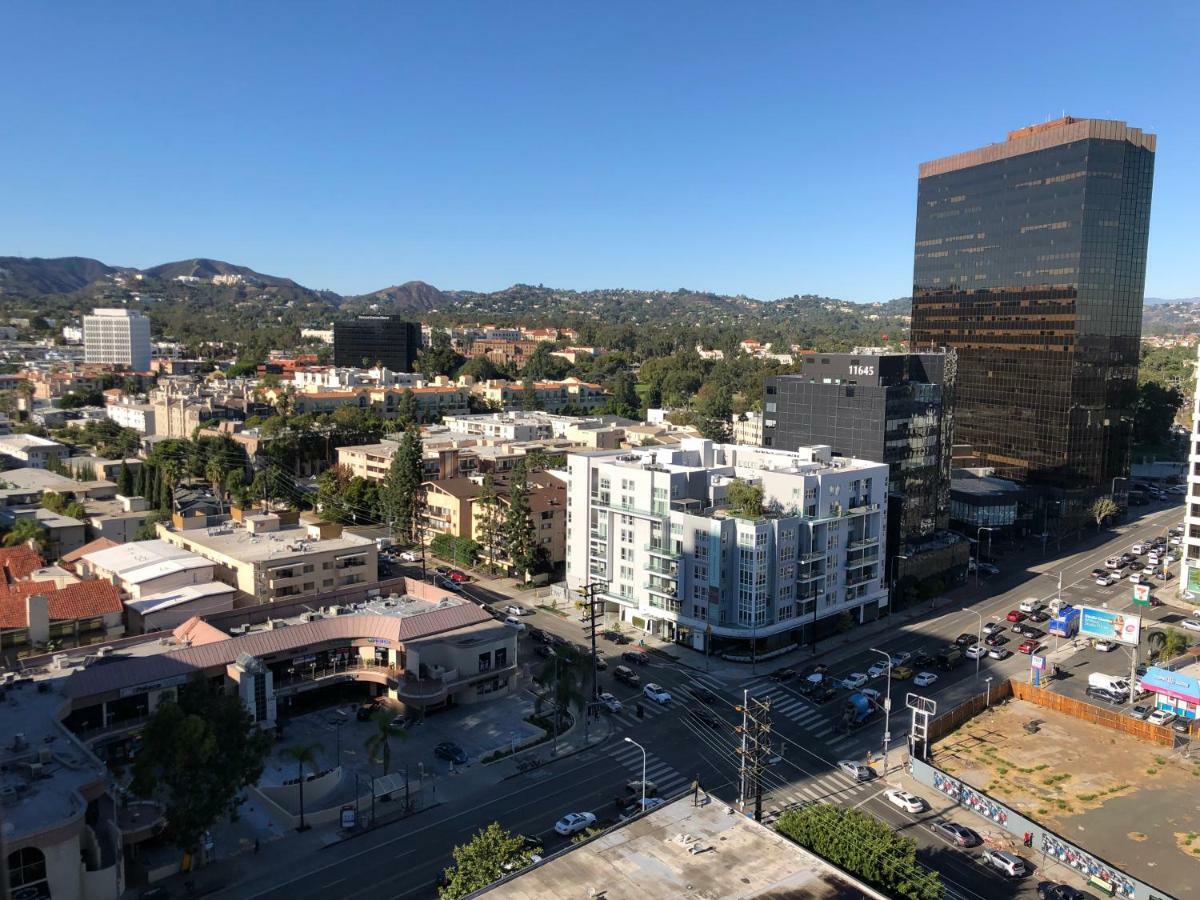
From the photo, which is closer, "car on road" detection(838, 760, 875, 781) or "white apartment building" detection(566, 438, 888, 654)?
"car on road" detection(838, 760, 875, 781)

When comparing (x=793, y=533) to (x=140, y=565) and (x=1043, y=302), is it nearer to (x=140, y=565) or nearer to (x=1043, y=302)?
(x=140, y=565)

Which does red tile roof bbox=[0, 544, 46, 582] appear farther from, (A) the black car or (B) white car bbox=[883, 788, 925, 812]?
(B) white car bbox=[883, 788, 925, 812]

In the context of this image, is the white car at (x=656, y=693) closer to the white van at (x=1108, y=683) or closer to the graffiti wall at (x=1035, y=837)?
the graffiti wall at (x=1035, y=837)

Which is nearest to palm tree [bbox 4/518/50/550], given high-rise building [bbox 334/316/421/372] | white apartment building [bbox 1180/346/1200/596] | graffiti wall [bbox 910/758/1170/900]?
graffiti wall [bbox 910/758/1170/900]

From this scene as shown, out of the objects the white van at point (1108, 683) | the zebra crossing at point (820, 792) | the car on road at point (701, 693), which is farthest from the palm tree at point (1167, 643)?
the car on road at point (701, 693)

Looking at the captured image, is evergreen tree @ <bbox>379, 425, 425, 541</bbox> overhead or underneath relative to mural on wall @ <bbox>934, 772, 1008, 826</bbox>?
overhead

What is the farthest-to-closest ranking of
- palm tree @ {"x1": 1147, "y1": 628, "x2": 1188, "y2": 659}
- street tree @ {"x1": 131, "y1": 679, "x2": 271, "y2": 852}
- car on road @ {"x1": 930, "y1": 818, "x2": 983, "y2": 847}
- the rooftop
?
palm tree @ {"x1": 1147, "y1": 628, "x2": 1188, "y2": 659}
car on road @ {"x1": 930, "y1": 818, "x2": 983, "y2": 847}
street tree @ {"x1": 131, "y1": 679, "x2": 271, "y2": 852}
the rooftop

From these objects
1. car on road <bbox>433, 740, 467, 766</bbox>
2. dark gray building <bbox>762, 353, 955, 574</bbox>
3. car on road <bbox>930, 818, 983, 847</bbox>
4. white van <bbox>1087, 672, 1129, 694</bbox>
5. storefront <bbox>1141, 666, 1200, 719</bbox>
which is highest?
dark gray building <bbox>762, 353, 955, 574</bbox>
